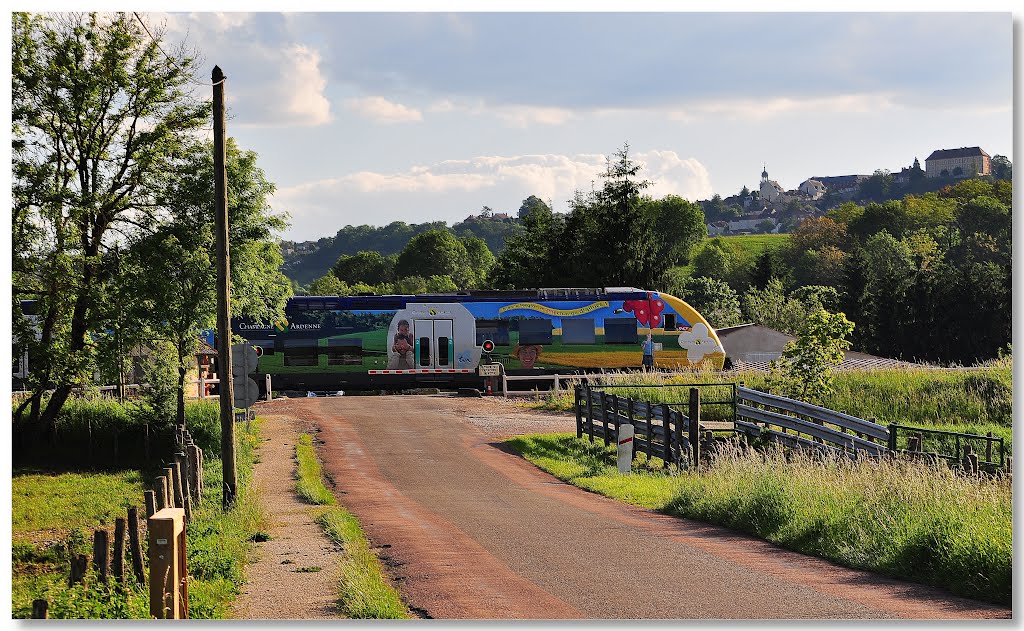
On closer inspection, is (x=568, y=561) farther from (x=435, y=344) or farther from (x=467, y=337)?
(x=467, y=337)

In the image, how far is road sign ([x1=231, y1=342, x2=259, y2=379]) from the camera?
741 inches

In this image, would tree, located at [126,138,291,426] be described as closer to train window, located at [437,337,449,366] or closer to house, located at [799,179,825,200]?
train window, located at [437,337,449,366]

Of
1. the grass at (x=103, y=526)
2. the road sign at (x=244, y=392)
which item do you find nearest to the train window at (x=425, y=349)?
the grass at (x=103, y=526)

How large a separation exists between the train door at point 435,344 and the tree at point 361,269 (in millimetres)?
110884

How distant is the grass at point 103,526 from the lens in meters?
10.8

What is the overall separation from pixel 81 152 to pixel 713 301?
208ft

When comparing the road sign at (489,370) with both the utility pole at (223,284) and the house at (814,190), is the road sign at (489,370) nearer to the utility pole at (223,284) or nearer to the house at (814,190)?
the utility pole at (223,284)

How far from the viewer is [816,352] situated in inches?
1099

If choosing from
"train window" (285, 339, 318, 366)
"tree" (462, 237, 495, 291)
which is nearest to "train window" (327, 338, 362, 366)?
"train window" (285, 339, 318, 366)

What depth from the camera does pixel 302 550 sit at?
13617mm

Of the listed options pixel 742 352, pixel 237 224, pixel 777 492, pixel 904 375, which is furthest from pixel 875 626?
pixel 742 352

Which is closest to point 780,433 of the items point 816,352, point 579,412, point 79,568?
point 816,352

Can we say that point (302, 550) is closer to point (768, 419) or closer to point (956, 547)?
point (956, 547)

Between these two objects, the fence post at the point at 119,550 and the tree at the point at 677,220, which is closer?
the fence post at the point at 119,550
